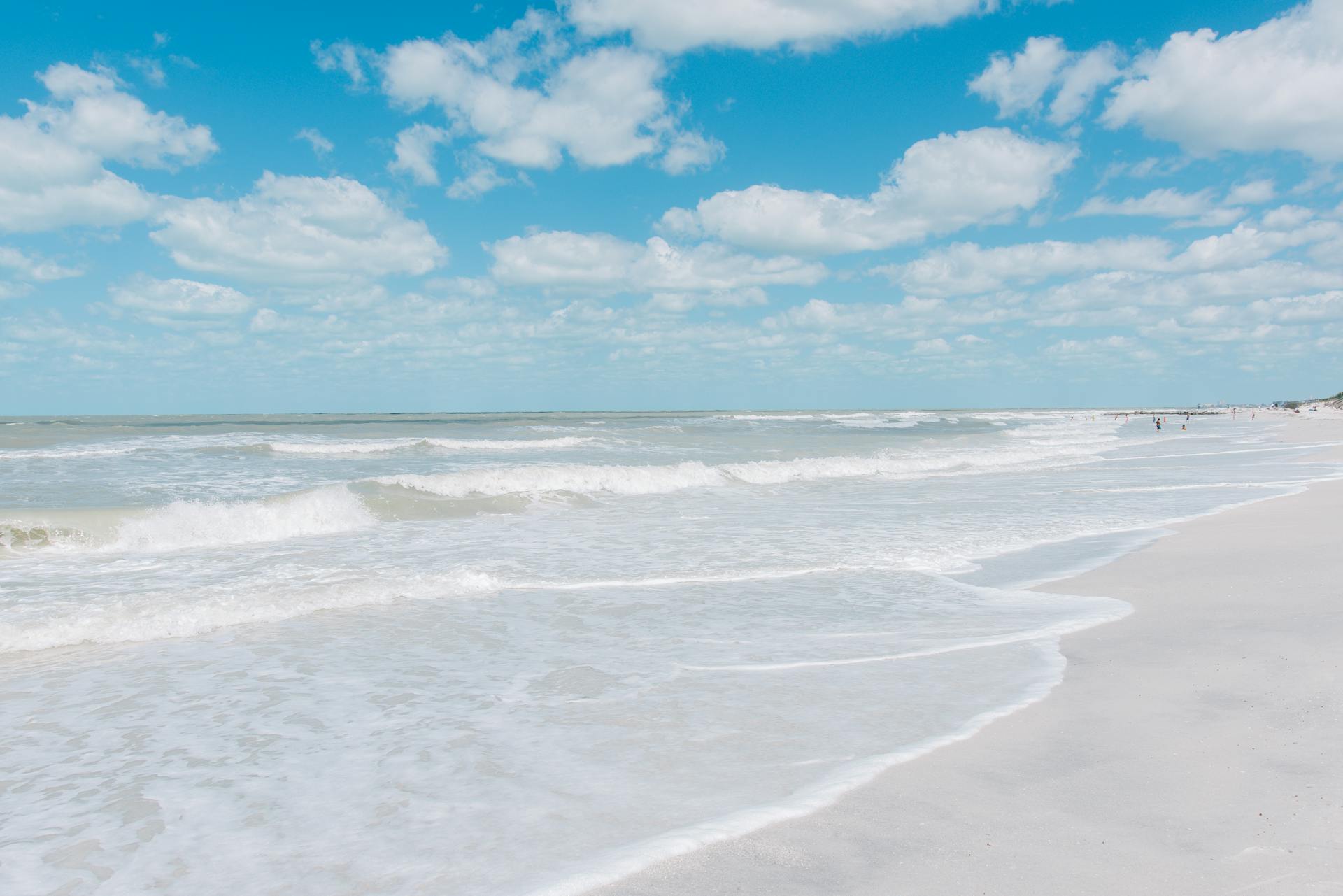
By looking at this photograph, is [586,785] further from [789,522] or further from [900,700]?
[789,522]

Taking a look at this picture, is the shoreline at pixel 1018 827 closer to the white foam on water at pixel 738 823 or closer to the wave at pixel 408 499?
the white foam on water at pixel 738 823

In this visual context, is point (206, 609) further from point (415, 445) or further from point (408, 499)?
point (415, 445)

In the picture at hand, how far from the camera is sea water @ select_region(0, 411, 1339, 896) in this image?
3.58 metres

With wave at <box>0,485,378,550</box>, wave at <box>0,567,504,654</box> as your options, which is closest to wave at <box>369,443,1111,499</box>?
wave at <box>0,485,378,550</box>

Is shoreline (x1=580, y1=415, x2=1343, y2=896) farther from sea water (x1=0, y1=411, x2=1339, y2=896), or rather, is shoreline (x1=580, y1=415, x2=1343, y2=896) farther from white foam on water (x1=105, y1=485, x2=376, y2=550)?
white foam on water (x1=105, y1=485, x2=376, y2=550)

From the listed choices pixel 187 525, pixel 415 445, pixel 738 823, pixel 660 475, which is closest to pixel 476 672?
pixel 738 823

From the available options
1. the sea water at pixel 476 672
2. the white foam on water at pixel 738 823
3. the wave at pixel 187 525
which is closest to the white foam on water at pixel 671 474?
the sea water at pixel 476 672

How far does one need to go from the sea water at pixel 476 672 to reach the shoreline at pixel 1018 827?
0.15 metres

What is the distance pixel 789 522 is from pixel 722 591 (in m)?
5.56

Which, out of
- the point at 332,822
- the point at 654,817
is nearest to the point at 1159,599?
the point at 654,817

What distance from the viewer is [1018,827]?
335 centimetres

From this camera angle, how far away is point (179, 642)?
6980 mm

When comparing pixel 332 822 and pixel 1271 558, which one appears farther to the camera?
pixel 1271 558

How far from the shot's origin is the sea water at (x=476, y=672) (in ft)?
11.7
